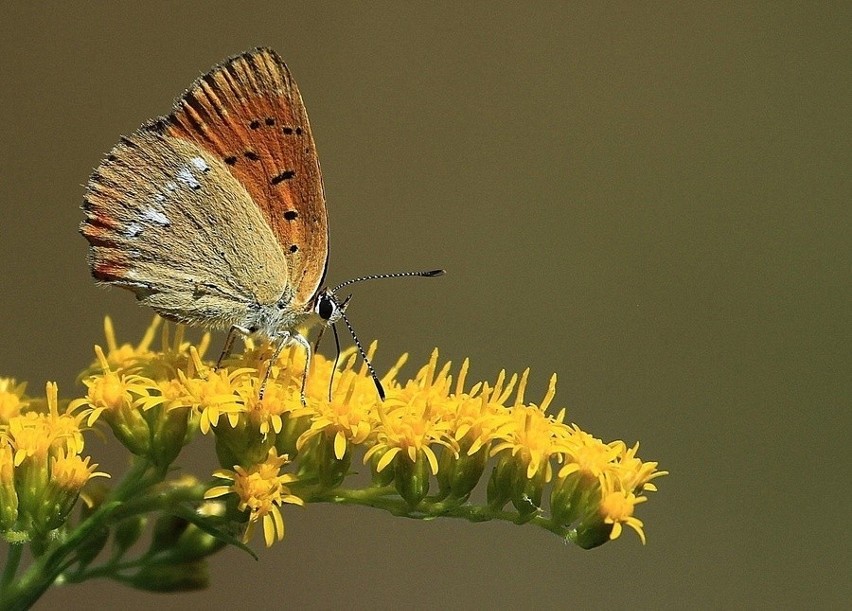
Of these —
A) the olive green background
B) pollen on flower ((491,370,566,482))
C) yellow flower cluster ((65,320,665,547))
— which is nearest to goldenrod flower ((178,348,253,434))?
yellow flower cluster ((65,320,665,547))

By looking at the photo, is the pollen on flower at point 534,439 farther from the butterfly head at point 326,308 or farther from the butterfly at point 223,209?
the butterfly head at point 326,308

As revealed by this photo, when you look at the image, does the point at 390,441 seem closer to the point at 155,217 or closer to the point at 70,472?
the point at 70,472

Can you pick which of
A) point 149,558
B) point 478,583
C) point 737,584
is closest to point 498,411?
point 149,558

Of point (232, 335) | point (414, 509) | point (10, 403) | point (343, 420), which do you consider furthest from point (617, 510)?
point (10, 403)

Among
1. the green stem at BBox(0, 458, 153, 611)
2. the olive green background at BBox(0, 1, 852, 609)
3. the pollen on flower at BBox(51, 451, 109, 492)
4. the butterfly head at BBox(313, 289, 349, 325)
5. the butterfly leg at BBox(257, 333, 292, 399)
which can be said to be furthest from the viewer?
the olive green background at BBox(0, 1, 852, 609)

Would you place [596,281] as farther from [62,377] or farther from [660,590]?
[62,377]

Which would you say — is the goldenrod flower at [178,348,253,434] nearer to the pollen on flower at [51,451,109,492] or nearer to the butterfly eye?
the pollen on flower at [51,451,109,492]
